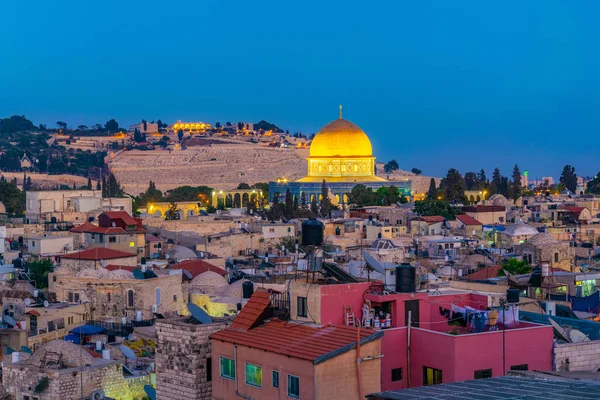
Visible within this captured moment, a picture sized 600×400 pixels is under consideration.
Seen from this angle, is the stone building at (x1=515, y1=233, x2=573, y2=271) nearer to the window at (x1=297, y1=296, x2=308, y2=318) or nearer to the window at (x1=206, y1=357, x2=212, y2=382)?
the window at (x1=206, y1=357, x2=212, y2=382)

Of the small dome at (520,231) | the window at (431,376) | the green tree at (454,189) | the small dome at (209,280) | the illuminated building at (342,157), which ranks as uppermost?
the illuminated building at (342,157)

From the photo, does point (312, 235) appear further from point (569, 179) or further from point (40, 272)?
point (569, 179)

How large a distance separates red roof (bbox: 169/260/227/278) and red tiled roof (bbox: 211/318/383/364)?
1851cm

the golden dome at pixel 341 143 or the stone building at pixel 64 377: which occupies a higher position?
the golden dome at pixel 341 143

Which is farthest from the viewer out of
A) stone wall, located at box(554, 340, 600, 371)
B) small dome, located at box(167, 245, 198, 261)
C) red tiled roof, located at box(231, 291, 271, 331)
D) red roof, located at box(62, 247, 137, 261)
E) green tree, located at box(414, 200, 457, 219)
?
green tree, located at box(414, 200, 457, 219)

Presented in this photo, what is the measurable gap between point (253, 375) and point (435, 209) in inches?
1665

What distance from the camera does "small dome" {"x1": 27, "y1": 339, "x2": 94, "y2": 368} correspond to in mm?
16984

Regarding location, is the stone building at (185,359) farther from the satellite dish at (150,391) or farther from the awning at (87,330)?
the awning at (87,330)

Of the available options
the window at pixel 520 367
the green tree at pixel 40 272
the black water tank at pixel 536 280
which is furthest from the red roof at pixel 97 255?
the window at pixel 520 367

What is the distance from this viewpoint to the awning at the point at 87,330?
75.6 feet

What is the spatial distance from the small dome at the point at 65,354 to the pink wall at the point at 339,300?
16.9 feet

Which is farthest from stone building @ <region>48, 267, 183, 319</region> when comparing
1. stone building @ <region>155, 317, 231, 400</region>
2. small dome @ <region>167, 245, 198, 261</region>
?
stone building @ <region>155, 317, 231, 400</region>

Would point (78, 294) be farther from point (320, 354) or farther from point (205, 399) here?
point (320, 354)

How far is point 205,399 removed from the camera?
44.8 ft
